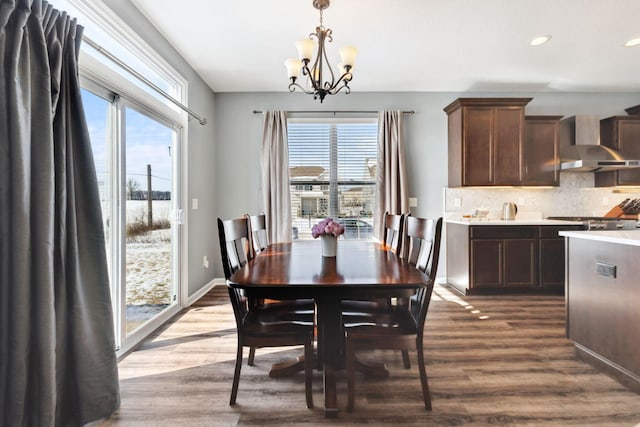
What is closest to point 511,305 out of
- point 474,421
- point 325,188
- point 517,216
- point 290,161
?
point 517,216

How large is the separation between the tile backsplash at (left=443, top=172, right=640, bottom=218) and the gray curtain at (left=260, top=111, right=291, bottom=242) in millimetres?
2104

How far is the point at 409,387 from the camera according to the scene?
1857 millimetres

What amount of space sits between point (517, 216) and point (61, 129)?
4652 mm

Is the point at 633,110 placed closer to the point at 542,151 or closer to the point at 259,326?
the point at 542,151

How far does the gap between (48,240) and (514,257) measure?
4120mm

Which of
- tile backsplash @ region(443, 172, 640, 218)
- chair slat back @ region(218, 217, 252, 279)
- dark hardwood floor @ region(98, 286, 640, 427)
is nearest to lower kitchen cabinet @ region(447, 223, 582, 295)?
tile backsplash @ region(443, 172, 640, 218)

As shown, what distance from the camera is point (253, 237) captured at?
2.47m

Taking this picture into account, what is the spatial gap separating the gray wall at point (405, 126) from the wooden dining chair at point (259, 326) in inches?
97.6

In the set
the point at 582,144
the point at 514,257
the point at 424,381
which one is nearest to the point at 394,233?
the point at 424,381

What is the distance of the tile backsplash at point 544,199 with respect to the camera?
423 cm

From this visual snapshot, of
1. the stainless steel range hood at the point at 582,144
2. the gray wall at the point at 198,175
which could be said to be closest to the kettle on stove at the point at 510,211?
the stainless steel range hood at the point at 582,144

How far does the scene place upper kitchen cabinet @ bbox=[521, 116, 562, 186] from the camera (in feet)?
13.0

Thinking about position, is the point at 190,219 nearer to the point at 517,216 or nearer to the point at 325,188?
the point at 325,188

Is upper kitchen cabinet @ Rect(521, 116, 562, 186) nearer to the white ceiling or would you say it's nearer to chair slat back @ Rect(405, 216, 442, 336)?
the white ceiling
